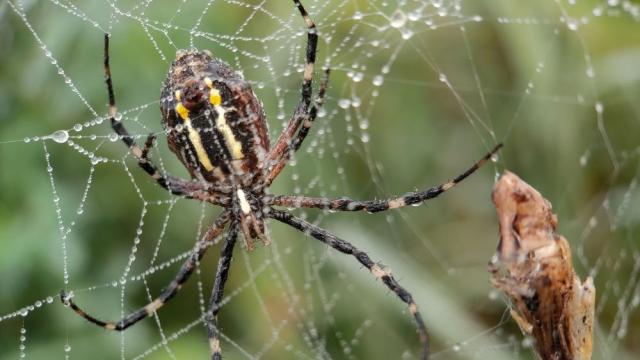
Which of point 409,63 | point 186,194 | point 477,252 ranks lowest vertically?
point 477,252

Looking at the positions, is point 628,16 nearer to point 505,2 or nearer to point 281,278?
point 505,2

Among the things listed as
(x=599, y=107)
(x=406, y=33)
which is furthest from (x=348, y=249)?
(x=599, y=107)

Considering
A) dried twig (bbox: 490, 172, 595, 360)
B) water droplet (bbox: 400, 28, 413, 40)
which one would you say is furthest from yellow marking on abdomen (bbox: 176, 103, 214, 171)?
water droplet (bbox: 400, 28, 413, 40)

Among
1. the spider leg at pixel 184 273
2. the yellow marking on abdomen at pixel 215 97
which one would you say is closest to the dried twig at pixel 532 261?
the yellow marking on abdomen at pixel 215 97

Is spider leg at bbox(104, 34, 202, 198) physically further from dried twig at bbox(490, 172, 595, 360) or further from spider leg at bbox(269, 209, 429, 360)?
dried twig at bbox(490, 172, 595, 360)

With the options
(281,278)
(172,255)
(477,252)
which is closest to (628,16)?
(477,252)

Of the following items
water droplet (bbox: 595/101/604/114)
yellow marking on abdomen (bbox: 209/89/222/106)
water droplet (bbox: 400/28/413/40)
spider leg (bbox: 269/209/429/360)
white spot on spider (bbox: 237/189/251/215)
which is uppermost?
yellow marking on abdomen (bbox: 209/89/222/106)

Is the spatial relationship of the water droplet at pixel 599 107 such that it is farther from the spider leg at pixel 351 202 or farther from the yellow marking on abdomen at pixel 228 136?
the yellow marking on abdomen at pixel 228 136
